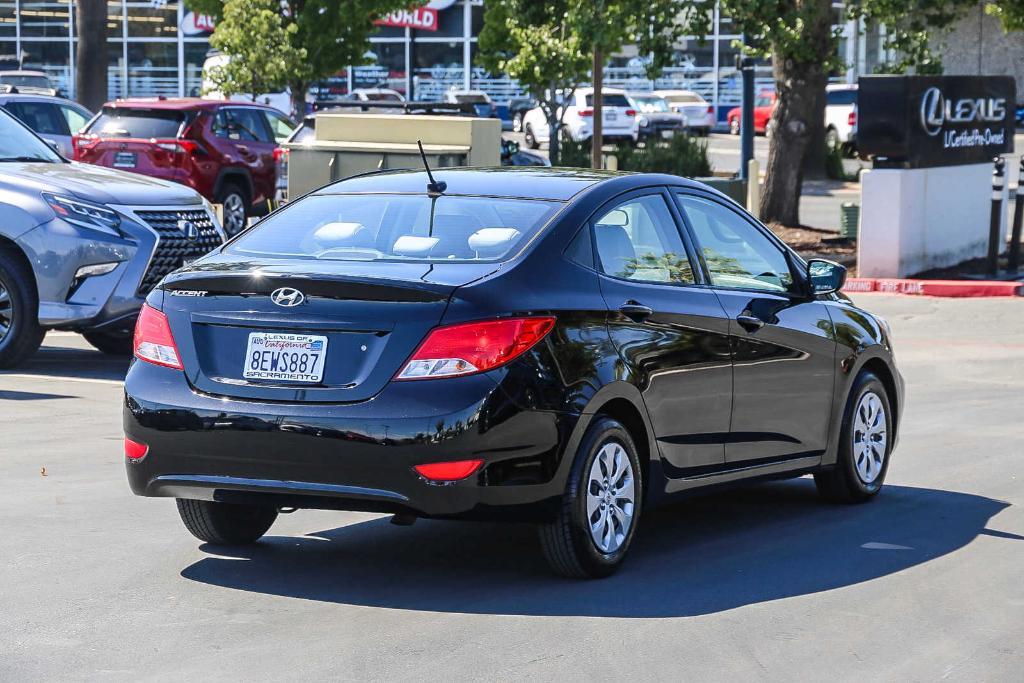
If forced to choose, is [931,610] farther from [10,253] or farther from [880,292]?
[880,292]

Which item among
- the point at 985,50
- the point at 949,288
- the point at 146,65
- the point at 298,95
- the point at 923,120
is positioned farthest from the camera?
the point at 985,50

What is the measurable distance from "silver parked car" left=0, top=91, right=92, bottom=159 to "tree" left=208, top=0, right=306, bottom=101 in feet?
30.3

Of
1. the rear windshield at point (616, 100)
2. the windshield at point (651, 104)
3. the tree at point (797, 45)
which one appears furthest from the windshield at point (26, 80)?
the tree at point (797, 45)

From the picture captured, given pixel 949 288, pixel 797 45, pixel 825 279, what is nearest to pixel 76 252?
pixel 825 279

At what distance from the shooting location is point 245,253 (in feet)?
22.0

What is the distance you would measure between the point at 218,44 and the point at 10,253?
2529cm

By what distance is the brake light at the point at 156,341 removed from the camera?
6336mm

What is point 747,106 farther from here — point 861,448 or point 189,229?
point 861,448

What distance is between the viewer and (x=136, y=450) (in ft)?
21.0

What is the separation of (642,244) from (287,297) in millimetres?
1606

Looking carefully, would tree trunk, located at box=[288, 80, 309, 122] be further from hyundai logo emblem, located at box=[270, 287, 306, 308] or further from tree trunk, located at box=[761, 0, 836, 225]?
hyundai logo emblem, located at box=[270, 287, 306, 308]

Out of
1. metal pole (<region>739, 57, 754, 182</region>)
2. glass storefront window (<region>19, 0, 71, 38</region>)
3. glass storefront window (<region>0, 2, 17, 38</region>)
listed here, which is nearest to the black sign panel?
metal pole (<region>739, 57, 754, 182</region>)

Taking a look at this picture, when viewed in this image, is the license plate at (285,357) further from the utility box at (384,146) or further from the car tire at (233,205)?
the car tire at (233,205)

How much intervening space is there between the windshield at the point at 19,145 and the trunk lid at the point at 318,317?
7707mm
